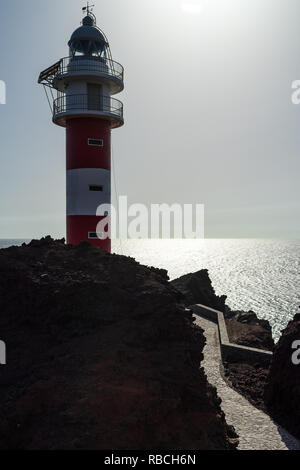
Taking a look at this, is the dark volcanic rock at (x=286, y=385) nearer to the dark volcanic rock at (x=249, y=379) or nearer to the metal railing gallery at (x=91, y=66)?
the dark volcanic rock at (x=249, y=379)

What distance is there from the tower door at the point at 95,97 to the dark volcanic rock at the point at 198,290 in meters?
11.4

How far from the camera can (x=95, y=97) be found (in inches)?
734

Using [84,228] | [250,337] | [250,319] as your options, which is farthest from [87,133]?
[250,319]

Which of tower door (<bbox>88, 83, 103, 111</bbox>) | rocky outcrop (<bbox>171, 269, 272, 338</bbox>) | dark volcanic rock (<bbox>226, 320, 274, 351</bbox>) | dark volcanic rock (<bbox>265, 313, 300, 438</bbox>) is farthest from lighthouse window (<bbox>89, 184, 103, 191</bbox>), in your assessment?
dark volcanic rock (<bbox>265, 313, 300, 438</bbox>)

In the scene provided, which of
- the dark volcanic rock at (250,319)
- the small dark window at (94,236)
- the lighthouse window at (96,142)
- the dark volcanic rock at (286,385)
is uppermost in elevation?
the lighthouse window at (96,142)

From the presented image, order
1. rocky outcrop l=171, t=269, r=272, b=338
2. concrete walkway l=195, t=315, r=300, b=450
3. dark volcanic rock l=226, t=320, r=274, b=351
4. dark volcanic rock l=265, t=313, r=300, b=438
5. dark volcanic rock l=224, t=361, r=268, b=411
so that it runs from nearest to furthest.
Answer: concrete walkway l=195, t=315, r=300, b=450 → dark volcanic rock l=265, t=313, r=300, b=438 → dark volcanic rock l=224, t=361, r=268, b=411 → dark volcanic rock l=226, t=320, r=274, b=351 → rocky outcrop l=171, t=269, r=272, b=338

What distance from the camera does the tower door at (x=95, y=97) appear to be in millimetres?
18406

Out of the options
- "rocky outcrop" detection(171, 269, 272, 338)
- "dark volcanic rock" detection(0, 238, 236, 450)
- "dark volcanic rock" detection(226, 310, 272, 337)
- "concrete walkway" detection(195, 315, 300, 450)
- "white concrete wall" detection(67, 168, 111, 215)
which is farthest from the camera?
"dark volcanic rock" detection(226, 310, 272, 337)

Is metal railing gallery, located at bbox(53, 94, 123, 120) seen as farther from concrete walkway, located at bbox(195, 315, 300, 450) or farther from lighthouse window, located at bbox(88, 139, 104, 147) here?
concrete walkway, located at bbox(195, 315, 300, 450)

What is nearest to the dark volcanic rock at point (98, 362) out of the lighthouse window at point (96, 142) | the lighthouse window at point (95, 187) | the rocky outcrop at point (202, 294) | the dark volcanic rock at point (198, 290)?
the lighthouse window at point (95, 187)

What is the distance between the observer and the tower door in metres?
18.4

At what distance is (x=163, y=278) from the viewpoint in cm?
945
